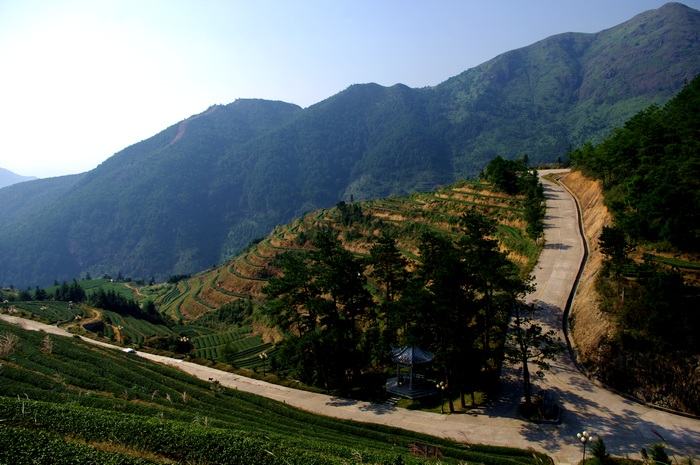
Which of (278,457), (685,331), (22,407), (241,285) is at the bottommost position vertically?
(241,285)

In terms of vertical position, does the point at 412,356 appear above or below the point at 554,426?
above

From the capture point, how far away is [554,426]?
25141 millimetres

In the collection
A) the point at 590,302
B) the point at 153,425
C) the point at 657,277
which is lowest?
the point at 590,302

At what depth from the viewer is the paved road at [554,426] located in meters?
22.9

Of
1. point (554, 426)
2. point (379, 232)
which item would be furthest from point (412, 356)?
point (379, 232)

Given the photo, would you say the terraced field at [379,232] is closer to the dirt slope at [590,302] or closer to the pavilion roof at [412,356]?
the dirt slope at [590,302]

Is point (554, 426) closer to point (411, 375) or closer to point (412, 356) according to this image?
point (411, 375)

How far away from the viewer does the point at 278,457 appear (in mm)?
16219

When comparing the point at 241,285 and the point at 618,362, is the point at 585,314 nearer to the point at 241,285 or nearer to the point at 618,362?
the point at 618,362

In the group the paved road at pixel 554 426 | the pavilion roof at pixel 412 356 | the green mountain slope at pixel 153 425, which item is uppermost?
the green mountain slope at pixel 153 425

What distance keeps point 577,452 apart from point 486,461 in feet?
20.2

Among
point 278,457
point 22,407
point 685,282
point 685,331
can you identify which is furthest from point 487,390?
point 22,407

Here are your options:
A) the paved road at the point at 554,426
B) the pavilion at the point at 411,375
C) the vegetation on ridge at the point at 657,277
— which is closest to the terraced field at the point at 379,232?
the vegetation on ridge at the point at 657,277

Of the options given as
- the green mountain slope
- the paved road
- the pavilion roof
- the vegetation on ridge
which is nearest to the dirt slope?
the vegetation on ridge
